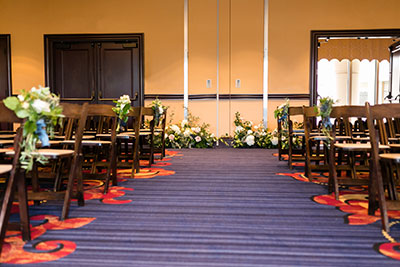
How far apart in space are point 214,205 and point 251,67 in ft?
19.8

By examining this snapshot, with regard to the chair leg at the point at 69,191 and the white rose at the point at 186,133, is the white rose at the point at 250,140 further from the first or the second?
the chair leg at the point at 69,191

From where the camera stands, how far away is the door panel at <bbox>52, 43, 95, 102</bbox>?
29.4 ft

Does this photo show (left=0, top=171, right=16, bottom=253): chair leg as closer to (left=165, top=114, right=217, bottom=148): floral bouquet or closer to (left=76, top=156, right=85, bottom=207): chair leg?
(left=76, top=156, right=85, bottom=207): chair leg

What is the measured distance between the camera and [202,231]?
2.39 metres

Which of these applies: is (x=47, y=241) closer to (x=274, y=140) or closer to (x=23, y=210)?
Result: (x=23, y=210)

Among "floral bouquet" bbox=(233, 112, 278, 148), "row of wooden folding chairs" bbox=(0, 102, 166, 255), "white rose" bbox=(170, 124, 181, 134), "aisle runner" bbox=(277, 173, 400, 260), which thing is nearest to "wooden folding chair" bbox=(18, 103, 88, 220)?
"row of wooden folding chairs" bbox=(0, 102, 166, 255)

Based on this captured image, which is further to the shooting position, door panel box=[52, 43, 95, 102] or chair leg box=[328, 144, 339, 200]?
door panel box=[52, 43, 95, 102]

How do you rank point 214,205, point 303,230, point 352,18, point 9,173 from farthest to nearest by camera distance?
point 352,18 < point 214,205 < point 303,230 < point 9,173

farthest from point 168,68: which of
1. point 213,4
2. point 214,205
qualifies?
point 214,205

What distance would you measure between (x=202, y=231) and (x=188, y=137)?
5.86m

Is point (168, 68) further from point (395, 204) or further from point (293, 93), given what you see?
point (395, 204)

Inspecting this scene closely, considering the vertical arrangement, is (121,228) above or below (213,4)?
below

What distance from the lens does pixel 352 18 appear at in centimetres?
844

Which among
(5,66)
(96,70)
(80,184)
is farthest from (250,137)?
(5,66)
